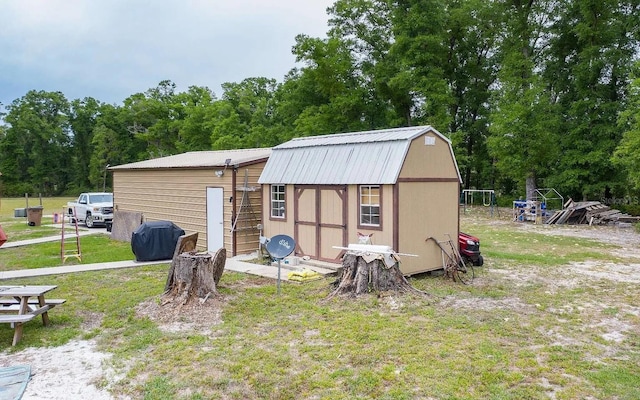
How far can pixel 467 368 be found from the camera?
4.84 metres

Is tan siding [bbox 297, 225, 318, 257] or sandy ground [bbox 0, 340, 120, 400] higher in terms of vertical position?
tan siding [bbox 297, 225, 318, 257]

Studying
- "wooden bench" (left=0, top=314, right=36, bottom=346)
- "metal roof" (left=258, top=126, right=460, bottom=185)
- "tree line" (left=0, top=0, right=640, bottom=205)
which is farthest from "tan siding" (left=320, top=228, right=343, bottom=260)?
"tree line" (left=0, top=0, right=640, bottom=205)

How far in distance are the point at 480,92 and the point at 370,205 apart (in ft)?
86.2

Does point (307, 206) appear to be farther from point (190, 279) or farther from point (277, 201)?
point (190, 279)

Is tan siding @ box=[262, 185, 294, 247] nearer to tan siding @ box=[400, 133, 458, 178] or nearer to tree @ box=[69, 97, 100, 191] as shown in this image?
tan siding @ box=[400, 133, 458, 178]

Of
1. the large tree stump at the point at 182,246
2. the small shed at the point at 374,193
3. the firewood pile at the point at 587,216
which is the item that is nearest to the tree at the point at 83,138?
the small shed at the point at 374,193

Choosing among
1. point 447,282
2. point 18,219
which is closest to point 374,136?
point 447,282

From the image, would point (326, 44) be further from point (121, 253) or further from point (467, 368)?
point (467, 368)

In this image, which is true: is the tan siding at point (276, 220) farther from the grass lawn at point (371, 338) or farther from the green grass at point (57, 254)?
the green grass at point (57, 254)

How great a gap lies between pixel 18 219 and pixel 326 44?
20.7m

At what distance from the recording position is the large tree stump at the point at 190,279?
7.27 metres

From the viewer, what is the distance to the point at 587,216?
2056 centimetres

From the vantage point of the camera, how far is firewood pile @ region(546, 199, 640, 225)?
20.4 meters

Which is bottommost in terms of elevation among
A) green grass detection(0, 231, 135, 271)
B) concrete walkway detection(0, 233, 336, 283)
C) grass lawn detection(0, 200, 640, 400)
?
grass lawn detection(0, 200, 640, 400)
